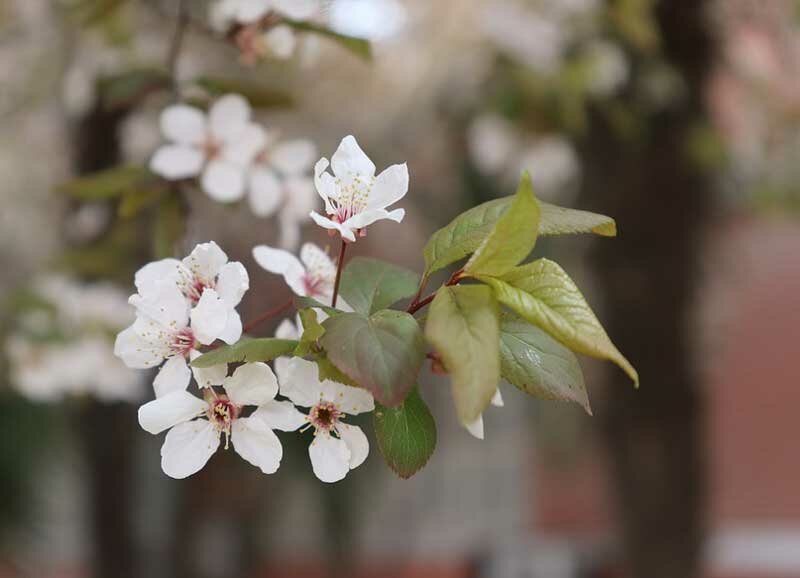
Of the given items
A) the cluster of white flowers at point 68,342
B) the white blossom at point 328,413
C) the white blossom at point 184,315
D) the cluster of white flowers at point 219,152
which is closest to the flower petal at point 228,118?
the cluster of white flowers at point 219,152

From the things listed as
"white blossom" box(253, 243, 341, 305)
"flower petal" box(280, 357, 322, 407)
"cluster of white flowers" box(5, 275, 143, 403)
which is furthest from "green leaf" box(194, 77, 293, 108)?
"cluster of white flowers" box(5, 275, 143, 403)

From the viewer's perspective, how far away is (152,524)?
3621mm

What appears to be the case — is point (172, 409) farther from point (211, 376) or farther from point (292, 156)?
point (292, 156)

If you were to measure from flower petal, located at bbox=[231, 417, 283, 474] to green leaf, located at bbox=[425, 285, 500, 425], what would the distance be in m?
0.15

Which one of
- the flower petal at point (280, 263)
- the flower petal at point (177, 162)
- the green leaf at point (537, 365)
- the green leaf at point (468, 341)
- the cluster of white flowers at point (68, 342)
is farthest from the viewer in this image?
the cluster of white flowers at point (68, 342)

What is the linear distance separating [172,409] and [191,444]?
0.03 m

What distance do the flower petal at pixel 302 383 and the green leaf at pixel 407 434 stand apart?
4cm

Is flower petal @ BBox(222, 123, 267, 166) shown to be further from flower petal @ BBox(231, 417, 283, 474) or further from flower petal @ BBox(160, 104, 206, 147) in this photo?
flower petal @ BBox(231, 417, 283, 474)

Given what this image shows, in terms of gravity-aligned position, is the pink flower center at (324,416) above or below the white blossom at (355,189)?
below

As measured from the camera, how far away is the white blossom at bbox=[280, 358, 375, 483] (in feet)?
2.04

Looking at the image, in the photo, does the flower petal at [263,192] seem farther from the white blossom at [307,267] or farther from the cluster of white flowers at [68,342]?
the cluster of white flowers at [68,342]

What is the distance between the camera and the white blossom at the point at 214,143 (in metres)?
1.04

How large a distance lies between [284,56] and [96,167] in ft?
5.24

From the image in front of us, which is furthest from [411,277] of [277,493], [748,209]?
[277,493]
